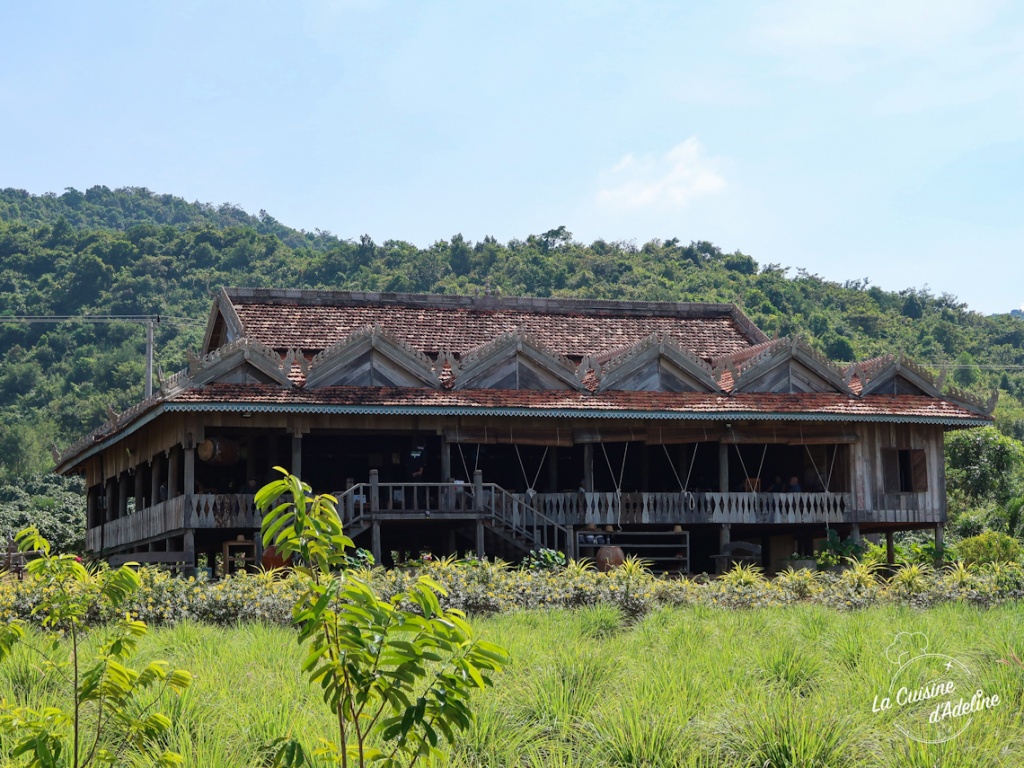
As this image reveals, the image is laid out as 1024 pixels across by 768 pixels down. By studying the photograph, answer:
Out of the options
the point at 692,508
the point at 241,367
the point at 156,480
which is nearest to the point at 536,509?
the point at 692,508

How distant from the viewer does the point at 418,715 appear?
7.54m

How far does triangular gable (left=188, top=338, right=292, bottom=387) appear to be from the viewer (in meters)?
27.6

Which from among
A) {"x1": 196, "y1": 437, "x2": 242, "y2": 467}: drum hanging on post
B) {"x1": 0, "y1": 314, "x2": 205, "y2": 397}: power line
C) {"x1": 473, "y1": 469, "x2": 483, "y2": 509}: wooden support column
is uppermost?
{"x1": 0, "y1": 314, "x2": 205, "y2": 397}: power line

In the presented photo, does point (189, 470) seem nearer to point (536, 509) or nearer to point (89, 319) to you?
point (536, 509)

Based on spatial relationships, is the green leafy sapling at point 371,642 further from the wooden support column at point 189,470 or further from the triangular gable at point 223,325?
the triangular gable at point 223,325

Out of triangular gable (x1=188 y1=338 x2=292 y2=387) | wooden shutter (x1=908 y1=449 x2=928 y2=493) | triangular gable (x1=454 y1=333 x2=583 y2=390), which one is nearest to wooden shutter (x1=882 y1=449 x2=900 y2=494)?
wooden shutter (x1=908 y1=449 x2=928 y2=493)

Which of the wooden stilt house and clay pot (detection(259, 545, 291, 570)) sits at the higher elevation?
the wooden stilt house

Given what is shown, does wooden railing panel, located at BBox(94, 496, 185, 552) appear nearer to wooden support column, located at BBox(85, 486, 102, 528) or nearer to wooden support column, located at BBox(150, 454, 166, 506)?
wooden support column, located at BBox(150, 454, 166, 506)

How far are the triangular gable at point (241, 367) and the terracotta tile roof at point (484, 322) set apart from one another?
141 inches

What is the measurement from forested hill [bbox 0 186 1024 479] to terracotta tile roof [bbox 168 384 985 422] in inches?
1389

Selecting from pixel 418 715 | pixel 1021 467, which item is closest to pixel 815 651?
pixel 418 715

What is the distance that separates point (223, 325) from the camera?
1358 inches

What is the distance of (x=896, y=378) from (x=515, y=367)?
29.3 feet

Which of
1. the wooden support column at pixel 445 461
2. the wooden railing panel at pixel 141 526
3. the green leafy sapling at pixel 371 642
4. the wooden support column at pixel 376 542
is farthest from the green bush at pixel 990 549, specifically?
the green leafy sapling at pixel 371 642
